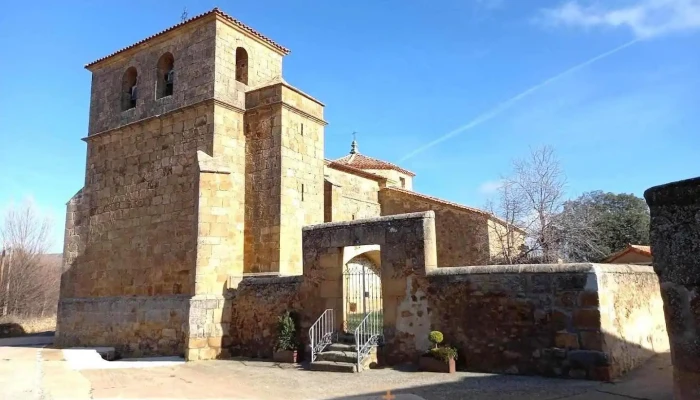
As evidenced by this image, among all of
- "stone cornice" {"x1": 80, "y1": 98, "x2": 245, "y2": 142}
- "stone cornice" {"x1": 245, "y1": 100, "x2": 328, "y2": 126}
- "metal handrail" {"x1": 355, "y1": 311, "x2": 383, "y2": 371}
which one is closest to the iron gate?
"metal handrail" {"x1": 355, "y1": 311, "x2": 383, "y2": 371}

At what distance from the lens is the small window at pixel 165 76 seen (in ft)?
51.9

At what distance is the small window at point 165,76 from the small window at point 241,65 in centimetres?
213

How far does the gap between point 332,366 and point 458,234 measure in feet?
35.7

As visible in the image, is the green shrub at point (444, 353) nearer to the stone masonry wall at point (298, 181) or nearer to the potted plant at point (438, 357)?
the potted plant at point (438, 357)

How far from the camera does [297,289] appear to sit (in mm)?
12156

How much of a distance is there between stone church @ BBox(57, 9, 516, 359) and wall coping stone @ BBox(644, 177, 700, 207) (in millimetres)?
9802

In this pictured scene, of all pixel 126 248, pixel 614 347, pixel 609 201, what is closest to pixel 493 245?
pixel 614 347

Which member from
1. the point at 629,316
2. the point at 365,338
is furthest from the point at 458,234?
the point at 629,316

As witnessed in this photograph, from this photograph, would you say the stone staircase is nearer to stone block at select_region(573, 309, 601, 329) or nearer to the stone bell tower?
the stone bell tower

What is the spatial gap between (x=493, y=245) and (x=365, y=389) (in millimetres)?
12515

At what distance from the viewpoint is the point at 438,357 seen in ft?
31.0

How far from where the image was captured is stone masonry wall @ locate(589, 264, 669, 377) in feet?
26.8

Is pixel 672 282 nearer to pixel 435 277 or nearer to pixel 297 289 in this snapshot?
pixel 435 277

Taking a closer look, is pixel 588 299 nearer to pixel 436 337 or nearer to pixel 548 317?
pixel 548 317
